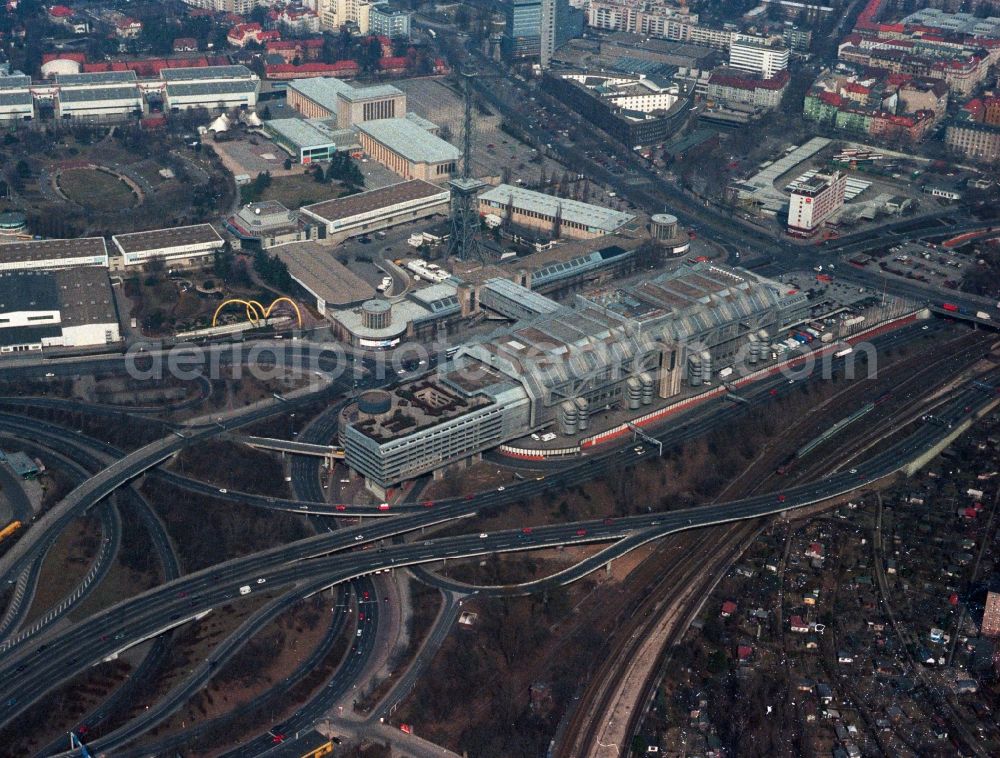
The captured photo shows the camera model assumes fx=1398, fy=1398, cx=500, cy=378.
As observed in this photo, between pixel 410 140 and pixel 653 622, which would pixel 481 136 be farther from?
pixel 653 622

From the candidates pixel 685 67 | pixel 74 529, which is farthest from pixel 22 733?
pixel 685 67

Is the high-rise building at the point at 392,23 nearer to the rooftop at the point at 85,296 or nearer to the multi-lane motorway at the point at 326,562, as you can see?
the rooftop at the point at 85,296

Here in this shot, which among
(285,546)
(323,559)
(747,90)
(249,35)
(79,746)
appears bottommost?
(79,746)

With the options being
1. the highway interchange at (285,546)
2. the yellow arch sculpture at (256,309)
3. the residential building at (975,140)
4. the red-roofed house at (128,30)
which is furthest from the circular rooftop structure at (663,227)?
the red-roofed house at (128,30)

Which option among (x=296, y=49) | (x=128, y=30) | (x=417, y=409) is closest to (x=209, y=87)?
(x=296, y=49)

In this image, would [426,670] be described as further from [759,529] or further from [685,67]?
[685,67]
